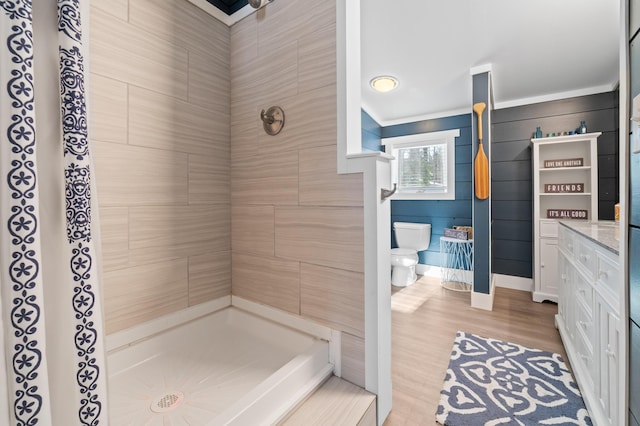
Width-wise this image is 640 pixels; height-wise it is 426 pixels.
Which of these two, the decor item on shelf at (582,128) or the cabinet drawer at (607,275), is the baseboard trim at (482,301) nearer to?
the cabinet drawer at (607,275)

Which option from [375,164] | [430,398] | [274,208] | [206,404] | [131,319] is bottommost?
[430,398]

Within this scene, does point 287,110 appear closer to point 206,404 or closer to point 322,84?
point 322,84

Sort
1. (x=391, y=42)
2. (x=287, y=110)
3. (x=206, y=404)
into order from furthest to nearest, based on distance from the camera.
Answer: (x=391, y=42)
(x=287, y=110)
(x=206, y=404)

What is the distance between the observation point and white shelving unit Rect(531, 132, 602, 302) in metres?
2.86

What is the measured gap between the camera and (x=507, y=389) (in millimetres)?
1608

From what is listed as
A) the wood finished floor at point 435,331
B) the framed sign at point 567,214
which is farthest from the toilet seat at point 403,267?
the framed sign at point 567,214

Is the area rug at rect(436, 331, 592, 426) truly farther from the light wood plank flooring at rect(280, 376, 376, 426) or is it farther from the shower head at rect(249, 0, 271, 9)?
the shower head at rect(249, 0, 271, 9)

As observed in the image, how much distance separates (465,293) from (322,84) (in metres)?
3.00

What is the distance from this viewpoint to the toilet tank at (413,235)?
12.2ft

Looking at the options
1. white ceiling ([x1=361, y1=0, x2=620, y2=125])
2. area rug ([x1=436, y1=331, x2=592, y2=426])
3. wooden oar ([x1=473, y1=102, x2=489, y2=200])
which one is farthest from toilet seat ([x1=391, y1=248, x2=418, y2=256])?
white ceiling ([x1=361, y1=0, x2=620, y2=125])

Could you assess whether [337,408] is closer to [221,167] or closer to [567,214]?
[221,167]

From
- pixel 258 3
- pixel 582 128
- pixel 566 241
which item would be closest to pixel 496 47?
pixel 582 128

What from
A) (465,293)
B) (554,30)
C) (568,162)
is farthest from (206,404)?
(568,162)

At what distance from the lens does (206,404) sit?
45.1 inches
